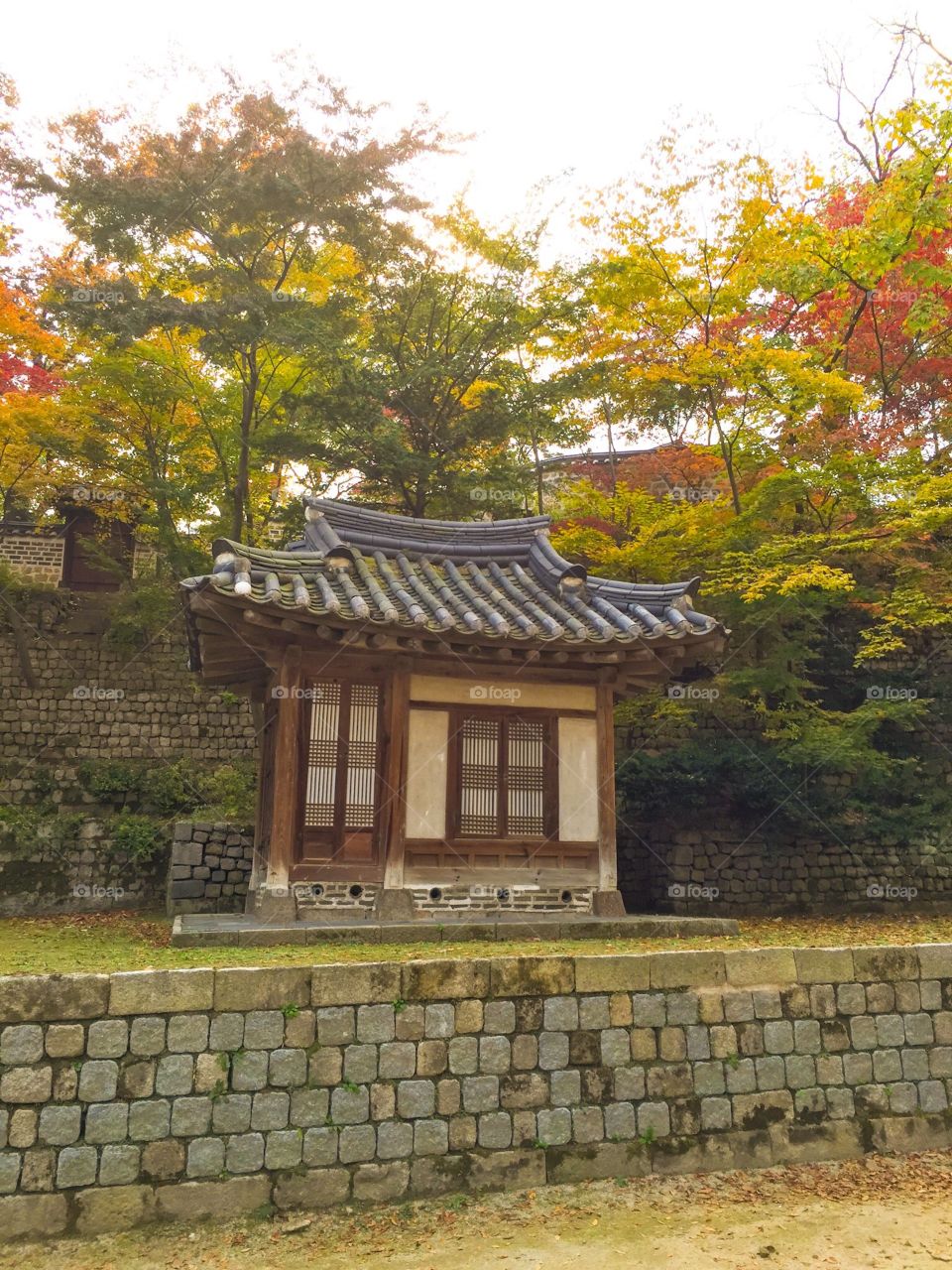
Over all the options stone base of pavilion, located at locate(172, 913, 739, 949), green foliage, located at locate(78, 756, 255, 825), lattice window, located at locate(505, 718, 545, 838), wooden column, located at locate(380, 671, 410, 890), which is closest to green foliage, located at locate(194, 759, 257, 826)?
green foliage, located at locate(78, 756, 255, 825)

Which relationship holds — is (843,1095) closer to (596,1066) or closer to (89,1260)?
(596,1066)

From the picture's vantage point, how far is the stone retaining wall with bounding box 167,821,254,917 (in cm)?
1591

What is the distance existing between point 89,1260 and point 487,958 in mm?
3390

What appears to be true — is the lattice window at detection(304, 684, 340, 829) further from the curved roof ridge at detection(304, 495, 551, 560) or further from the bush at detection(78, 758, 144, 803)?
the bush at detection(78, 758, 144, 803)

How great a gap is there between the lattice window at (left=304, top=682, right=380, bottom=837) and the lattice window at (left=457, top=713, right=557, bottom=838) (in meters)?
1.15

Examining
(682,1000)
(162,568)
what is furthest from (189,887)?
(682,1000)

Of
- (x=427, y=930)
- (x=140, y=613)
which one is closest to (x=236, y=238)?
(x=140, y=613)

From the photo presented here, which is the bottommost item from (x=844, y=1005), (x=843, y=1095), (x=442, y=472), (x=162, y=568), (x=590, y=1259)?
(x=590, y=1259)

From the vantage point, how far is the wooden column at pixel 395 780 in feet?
34.7

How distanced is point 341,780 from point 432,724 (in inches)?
52.5

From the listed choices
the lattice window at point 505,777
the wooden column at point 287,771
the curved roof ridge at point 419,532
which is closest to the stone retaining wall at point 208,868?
the wooden column at point 287,771

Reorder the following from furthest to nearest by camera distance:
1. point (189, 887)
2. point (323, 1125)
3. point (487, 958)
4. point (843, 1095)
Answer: point (189, 887), point (843, 1095), point (487, 958), point (323, 1125)

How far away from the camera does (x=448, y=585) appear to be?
12.6m

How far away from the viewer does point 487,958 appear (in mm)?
7312
